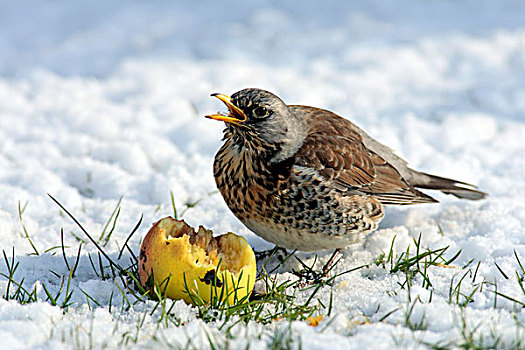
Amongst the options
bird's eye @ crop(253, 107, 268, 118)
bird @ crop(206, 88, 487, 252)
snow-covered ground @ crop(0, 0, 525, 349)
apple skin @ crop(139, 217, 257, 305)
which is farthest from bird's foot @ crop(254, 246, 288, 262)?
bird's eye @ crop(253, 107, 268, 118)

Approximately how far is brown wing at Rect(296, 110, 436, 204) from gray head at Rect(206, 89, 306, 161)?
0.40ft

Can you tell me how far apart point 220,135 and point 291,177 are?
2330 mm

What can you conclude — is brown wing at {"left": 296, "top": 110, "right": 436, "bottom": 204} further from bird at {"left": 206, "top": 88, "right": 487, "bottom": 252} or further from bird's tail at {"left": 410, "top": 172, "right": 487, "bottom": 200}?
bird's tail at {"left": 410, "top": 172, "right": 487, "bottom": 200}

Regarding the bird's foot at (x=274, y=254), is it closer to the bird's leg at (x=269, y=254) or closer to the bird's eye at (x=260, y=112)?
the bird's leg at (x=269, y=254)

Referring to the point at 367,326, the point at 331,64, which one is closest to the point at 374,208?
the point at 367,326

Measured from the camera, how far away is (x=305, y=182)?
420 centimetres

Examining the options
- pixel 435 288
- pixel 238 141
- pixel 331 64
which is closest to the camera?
pixel 435 288


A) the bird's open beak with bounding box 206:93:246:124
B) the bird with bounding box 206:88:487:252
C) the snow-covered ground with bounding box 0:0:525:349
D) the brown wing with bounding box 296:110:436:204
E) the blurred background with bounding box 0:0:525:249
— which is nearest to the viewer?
the snow-covered ground with bounding box 0:0:525:349

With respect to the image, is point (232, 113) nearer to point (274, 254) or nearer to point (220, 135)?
point (274, 254)

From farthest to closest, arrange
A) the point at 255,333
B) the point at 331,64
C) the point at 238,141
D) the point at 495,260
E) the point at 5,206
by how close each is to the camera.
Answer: the point at 331,64 → the point at 5,206 → the point at 238,141 → the point at 495,260 → the point at 255,333

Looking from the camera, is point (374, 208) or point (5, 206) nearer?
point (374, 208)

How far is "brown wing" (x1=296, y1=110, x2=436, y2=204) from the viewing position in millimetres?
4340

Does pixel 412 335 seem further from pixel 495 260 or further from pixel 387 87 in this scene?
pixel 387 87

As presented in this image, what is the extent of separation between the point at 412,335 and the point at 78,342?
1.56 metres
